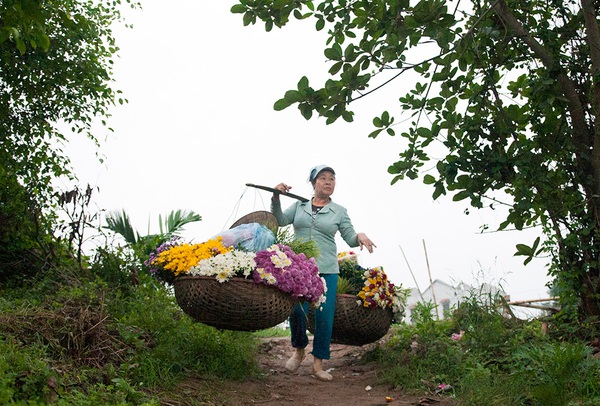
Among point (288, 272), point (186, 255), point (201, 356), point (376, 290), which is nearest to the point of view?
point (288, 272)

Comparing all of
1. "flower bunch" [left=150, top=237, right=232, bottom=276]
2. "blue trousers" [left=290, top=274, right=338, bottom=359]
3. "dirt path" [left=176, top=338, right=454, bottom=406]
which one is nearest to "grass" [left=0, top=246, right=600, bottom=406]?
"dirt path" [left=176, top=338, right=454, bottom=406]

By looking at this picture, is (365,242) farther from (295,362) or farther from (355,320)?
(295,362)

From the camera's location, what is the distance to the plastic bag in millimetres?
5160

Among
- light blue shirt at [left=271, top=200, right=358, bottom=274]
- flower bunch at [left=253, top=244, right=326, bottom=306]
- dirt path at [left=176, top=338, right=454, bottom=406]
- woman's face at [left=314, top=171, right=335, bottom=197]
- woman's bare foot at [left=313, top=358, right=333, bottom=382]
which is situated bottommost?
dirt path at [left=176, top=338, right=454, bottom=406]

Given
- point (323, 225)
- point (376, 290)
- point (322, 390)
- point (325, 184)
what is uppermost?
point (325, 184)

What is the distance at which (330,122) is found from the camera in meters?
4.00

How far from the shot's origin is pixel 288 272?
4.75 meters

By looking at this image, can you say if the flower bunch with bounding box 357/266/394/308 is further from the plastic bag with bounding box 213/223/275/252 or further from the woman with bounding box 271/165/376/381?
the plastic bag with bounding box 213/223/275/252

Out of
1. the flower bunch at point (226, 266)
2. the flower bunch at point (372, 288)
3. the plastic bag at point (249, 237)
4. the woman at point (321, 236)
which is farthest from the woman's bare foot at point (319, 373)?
the flower bunch at point (226, 266)

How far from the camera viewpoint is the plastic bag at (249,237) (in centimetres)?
516

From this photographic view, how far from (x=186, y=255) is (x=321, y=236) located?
1.52 meters

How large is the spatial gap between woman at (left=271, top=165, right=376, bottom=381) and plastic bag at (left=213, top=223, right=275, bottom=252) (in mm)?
700

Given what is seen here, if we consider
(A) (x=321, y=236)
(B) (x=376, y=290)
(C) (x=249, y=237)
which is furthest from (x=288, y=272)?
(B) (x=376, y=290)

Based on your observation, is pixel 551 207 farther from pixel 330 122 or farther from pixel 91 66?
pixel 91 66
